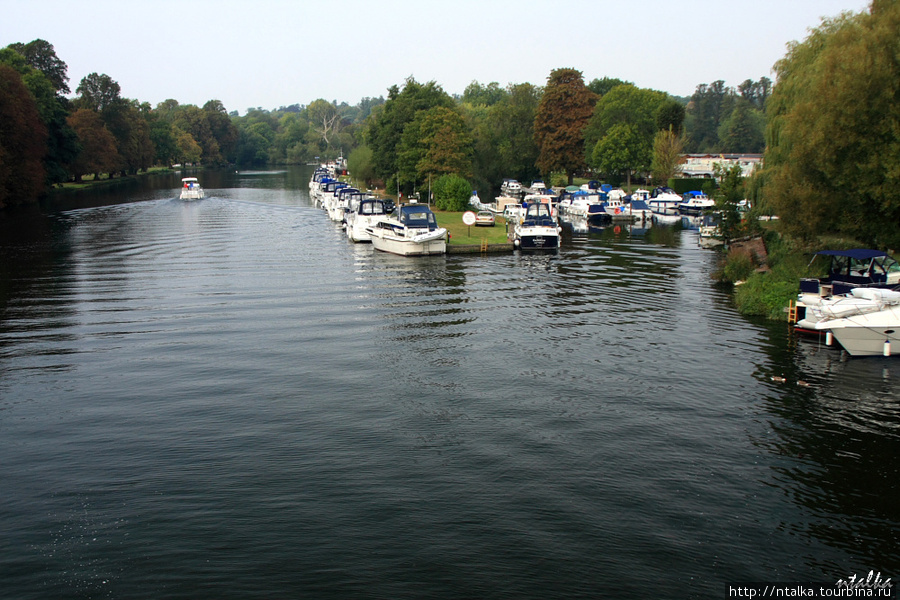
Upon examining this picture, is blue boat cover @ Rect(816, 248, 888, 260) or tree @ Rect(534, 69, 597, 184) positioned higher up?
tree @ Rect(534, 69, 597, 184)

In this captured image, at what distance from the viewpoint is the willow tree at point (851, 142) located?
2609cm

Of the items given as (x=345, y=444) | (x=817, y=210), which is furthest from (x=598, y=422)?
(x=817, y=210)

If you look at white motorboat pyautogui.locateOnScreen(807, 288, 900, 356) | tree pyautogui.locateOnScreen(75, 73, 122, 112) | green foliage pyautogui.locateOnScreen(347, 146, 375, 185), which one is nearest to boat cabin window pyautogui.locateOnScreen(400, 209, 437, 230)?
white motorboat pyautogui.locateOnScreen(807, 288, 900, 356)

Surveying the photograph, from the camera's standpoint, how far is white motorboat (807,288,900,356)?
23.0 metres

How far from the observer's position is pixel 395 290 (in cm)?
3453

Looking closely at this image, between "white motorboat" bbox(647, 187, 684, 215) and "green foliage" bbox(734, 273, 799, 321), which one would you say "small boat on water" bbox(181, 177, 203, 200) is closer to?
"white motorboat" bbox(647, 187, 684, 215)

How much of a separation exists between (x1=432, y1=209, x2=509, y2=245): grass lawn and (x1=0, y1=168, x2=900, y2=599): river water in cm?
1691

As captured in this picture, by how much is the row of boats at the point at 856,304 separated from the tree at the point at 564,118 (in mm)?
69446

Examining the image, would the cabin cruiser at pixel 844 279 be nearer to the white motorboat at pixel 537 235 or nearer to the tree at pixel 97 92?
the white motorboat at pixel 537 235

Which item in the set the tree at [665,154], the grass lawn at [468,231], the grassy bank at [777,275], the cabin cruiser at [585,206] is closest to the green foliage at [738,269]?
the grassy bank at [777,275]

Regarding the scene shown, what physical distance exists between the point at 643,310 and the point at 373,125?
2837 inches

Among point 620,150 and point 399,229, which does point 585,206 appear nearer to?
point 620,150

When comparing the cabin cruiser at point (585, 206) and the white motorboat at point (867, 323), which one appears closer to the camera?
the white motorboat at point (867, 323)

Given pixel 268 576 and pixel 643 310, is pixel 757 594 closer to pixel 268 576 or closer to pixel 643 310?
pixel 268 576
